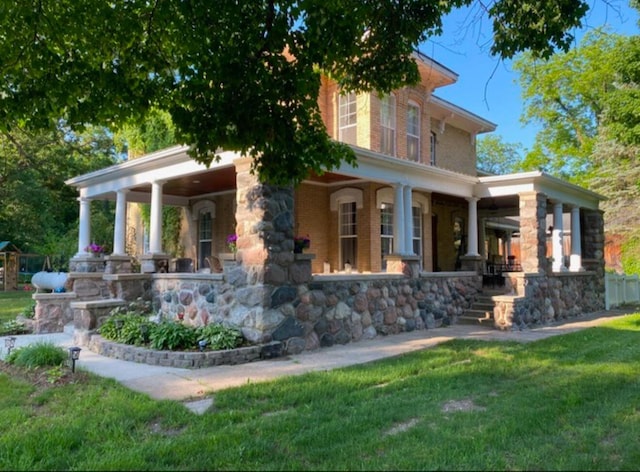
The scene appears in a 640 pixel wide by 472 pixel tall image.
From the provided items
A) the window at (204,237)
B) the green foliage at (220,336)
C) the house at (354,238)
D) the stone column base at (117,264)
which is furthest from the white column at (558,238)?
the stone column base at (117,264)

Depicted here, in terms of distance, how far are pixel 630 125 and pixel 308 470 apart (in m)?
12.8

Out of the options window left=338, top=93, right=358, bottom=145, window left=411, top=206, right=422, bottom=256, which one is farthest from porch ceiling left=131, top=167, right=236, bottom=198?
window left=411, top=206, right=422, bottom=256

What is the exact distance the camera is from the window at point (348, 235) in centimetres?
1342

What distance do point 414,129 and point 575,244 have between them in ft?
21.7

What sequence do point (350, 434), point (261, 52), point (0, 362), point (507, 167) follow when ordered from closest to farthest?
1. point (350, 434)
2. point (261, 52)
3. point (0, 362)
4. point (507, 167)

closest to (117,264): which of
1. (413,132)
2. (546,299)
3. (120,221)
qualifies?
(120,221)

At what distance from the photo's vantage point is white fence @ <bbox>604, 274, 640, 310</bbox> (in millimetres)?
17422

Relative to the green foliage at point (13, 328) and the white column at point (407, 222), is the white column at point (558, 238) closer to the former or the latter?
the white column at point (407, 222)

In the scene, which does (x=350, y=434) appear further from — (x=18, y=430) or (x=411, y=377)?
(x=18, y=430)

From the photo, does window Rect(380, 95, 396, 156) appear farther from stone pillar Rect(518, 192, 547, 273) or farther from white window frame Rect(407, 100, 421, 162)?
stone pillar Rect(518, 192, 547, 273)

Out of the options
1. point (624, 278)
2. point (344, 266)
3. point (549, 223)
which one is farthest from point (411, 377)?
point (549, 223)

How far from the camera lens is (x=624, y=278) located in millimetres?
18828

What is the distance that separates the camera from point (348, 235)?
13484mm

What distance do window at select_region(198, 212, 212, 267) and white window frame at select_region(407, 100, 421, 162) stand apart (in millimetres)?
6516
